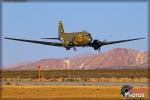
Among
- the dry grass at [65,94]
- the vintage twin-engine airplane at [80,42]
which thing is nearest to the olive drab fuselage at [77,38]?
the vintage twin-engine airplane at [80,42]

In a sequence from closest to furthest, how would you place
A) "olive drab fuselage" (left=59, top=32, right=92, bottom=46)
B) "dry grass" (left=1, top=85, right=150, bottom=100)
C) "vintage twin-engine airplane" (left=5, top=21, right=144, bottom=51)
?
"dry grass" (left=1, top=85, right=150, bottom=100)
"vintage twin-engine airplane" (left=5, top=21, right=144, bottom=51)
"olive drab fuselage" (left=59, top=32, right=92, bottom=46)

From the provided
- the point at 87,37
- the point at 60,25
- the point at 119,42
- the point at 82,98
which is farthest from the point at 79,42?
the point at 82,98

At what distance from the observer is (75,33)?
9656 centimetres

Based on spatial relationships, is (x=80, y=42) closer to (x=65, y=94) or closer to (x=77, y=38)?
(x=77, y=38)

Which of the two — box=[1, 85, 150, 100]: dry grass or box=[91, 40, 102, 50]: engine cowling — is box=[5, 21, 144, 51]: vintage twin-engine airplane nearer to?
box=[91, 40, 102, 50]: engine cowling

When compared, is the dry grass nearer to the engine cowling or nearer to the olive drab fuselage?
the olive drab fuselage

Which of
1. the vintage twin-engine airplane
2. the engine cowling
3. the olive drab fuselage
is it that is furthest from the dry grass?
the engine cowling

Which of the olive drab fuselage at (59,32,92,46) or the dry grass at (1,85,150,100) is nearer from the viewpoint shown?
the dry grass at (1,85,150,100)

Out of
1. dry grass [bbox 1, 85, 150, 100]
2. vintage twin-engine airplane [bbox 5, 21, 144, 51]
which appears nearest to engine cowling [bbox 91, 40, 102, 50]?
vintage twin-engine airplane [bbox 5, 21, 144, 51]

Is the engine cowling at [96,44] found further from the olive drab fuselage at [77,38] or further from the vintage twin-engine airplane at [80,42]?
the olive drab fuselage at [77,38]

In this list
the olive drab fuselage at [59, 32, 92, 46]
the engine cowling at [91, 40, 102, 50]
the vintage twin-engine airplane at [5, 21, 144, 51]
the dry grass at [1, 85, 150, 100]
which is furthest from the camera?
the engine cowling at [91, 40, 102, 50]

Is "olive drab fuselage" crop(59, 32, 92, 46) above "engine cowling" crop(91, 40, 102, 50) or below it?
above

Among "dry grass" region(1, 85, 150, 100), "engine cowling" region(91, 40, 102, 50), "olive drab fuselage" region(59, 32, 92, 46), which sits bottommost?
"dry grass" region(1, 85, 150, 100)

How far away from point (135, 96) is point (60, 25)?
71.5 m
